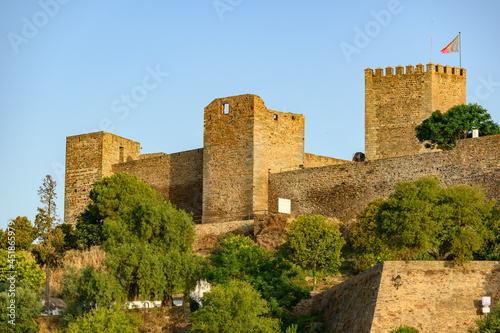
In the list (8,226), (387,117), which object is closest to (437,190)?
(387,117)

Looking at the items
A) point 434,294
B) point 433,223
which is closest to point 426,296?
point 434,294

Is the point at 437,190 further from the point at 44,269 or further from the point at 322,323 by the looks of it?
the point at 44,269

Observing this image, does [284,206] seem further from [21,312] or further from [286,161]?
[21,312]

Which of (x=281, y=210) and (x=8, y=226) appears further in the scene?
(x=8, y=226)

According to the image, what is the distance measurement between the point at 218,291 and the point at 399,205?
18.9 feet

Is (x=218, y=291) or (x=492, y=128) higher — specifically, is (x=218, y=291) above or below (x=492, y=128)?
below

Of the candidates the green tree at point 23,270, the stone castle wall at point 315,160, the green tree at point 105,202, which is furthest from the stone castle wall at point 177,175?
the green tree at point 23,270

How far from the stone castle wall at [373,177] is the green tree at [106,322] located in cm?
1142

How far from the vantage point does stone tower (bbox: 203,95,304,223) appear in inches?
1613

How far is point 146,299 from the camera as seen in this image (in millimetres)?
31875

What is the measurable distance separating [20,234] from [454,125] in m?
19.2

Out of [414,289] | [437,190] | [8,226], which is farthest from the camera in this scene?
[8,226]
